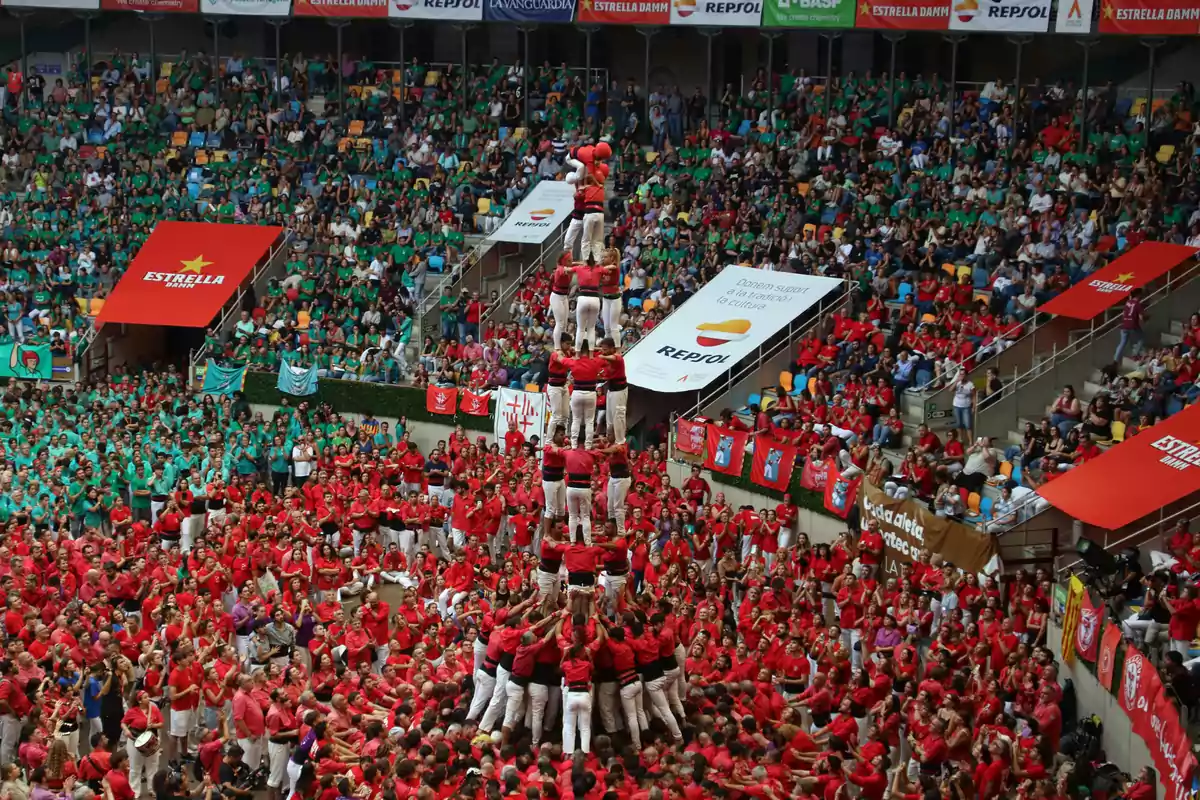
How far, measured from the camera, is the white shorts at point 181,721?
858 inches

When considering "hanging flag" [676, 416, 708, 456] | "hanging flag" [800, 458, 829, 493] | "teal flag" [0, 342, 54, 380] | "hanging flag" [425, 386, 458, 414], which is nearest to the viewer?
"hanging flag" [800, 458, 829, 493]

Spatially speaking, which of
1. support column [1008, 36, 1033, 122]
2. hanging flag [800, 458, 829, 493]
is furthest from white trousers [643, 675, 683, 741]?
support column [1008, 36, 1033, 122]

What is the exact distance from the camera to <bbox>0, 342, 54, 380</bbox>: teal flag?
38562mm

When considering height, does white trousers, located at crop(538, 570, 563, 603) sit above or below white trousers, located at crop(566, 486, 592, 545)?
A: below

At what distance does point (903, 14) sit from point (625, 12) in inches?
263

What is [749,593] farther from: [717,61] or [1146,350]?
[717,61]

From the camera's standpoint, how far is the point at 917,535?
25.4m

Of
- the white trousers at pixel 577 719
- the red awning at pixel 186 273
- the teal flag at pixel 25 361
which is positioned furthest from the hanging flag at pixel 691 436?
the teal flag at pixel 25 361

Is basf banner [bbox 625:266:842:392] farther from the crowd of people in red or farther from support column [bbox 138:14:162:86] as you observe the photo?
support column [bbox 138:14:162:86]

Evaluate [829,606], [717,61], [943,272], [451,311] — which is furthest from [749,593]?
[717,61]

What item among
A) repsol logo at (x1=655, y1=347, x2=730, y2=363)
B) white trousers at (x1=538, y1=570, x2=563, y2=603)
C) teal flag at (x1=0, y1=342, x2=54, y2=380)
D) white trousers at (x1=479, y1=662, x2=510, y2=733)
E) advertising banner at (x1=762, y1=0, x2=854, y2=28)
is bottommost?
white trousers at (x1=479, y1=662, x2=510, y2=733)

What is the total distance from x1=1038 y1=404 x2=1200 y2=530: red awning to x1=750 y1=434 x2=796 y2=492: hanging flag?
542 cm

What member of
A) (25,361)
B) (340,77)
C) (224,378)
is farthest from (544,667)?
(340,77)

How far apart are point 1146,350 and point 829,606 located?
7954 mm
